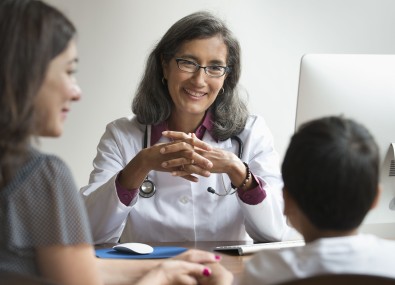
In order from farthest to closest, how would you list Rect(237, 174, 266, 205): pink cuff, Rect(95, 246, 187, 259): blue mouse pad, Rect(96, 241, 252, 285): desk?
Rect(237, 174, 266, 205): pink cuff, Rect(95, 246, 187, 259): blue mouse pad, Rect(96, 241, 252, 285): desk

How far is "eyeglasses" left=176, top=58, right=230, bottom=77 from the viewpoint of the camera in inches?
93.0

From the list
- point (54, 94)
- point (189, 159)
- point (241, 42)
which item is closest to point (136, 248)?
point (189, 159)

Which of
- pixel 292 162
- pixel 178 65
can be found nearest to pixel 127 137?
pixel 178 65

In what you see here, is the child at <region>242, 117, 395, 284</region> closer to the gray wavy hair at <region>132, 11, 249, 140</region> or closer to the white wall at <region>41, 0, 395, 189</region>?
the gray wavy hair at <region>132, 11, 249, 140</region>

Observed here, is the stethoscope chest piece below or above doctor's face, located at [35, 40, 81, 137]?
below

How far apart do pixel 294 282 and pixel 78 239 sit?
1.57 ft

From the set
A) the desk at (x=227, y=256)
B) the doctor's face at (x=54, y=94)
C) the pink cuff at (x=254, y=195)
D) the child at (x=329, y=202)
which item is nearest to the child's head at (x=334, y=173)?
the child at (x=329, y=202)

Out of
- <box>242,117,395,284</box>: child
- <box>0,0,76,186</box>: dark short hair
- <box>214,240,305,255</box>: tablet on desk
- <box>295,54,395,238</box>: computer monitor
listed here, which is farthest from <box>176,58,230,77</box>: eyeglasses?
<box>0,0,76,186</box>: dark short hair

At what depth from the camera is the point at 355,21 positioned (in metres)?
3.77

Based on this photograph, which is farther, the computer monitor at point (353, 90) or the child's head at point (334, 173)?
the computer monitor at point (353, 90)

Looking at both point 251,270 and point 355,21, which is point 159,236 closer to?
point 251,270

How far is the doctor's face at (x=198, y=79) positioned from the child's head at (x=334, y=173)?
103cm

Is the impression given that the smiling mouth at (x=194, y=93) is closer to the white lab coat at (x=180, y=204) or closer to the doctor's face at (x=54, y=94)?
the white lab coat at (x=180, y=204)

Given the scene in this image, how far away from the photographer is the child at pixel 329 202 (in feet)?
3.92
